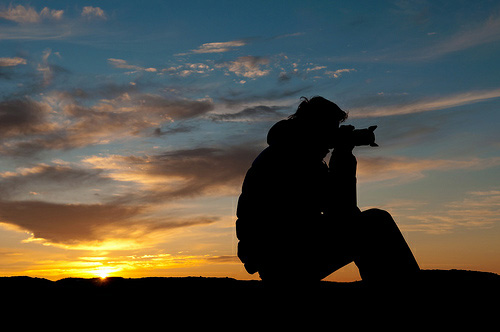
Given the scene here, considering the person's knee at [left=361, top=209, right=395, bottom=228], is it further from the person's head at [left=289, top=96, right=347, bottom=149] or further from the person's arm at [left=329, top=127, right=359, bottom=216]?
the person's head at [left=289, top=96, right=347, bottom=149]

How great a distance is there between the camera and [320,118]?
5.17 metres

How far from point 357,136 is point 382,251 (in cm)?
151

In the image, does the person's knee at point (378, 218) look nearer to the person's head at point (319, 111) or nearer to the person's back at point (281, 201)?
the person's back at point (281, 201)

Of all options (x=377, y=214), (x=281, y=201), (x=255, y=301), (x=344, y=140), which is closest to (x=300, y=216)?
(x=281, y=201)

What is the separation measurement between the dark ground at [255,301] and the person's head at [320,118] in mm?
1534

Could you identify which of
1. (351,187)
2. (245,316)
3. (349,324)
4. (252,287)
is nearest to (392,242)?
(351,187)

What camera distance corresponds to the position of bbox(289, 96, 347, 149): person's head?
505cm

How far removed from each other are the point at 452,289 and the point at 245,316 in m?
3.03

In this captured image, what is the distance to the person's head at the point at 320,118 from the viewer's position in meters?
5.05

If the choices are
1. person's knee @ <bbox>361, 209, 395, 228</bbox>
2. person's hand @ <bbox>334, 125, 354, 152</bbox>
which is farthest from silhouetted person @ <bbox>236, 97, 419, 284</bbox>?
person's hand @ <bbox>334, 125, 354, 152</bbox>

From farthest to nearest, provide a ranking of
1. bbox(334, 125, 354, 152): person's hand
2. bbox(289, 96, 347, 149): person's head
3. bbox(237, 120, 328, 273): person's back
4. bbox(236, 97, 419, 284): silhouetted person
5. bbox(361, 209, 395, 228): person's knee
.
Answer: bbox(334, 125, 354, 152): person's hand → bbox(289, 96, 347, 149): person's head → bbox(237, 120, 328, 273): person's back → bbox(236, 97, 419, 284): silhouetted person → bbox(361, 209, 395, 228): person's knee

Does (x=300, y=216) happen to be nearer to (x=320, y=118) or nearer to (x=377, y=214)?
(x=377, y=214)

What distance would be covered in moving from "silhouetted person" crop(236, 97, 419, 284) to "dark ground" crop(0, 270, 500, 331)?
11.6 inches

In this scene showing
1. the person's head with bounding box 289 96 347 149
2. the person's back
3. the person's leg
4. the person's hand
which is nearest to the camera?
the person's leg
